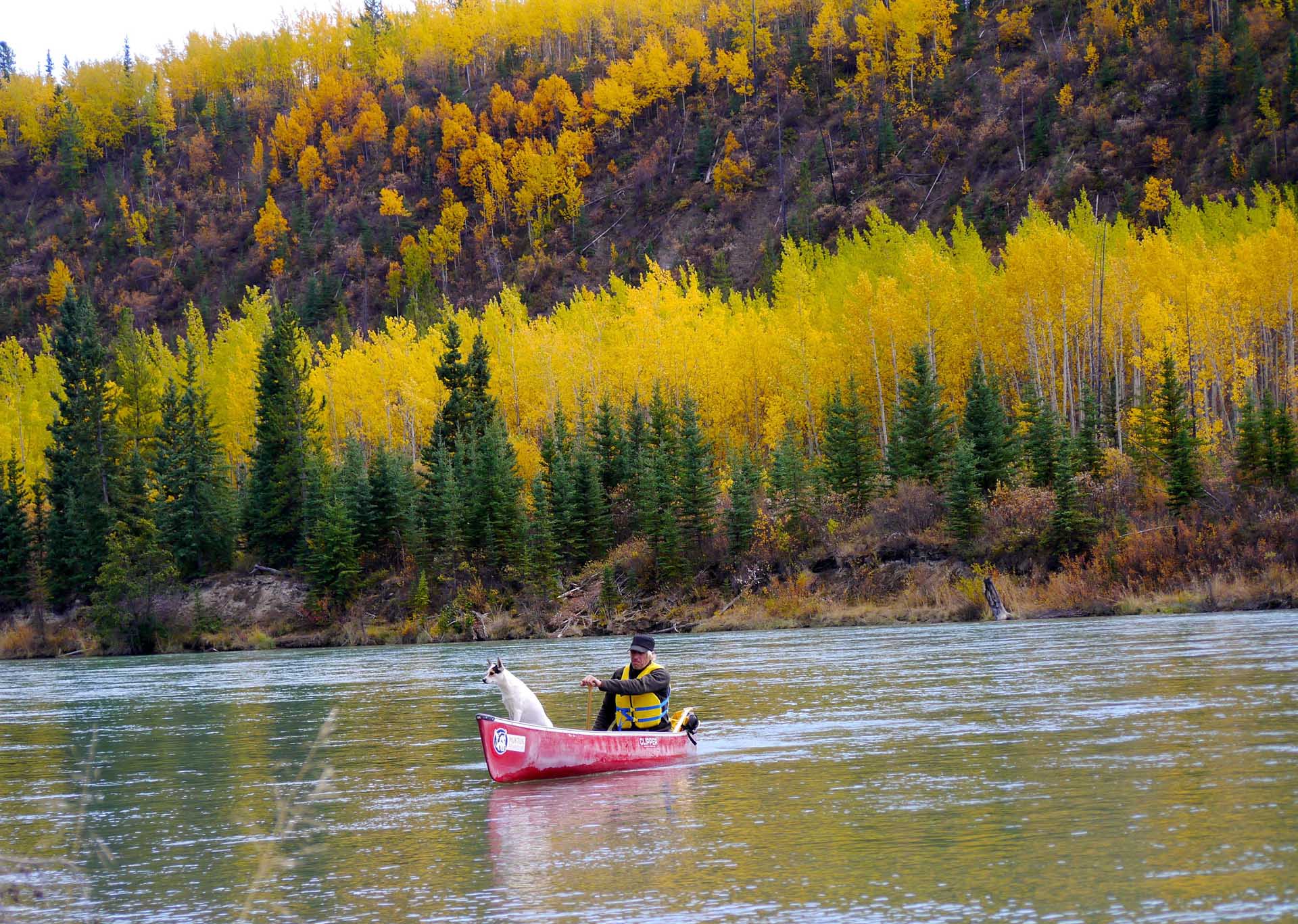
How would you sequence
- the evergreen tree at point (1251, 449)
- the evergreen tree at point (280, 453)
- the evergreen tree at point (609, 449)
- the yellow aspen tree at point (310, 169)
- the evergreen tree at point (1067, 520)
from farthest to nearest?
the yellow aspen tree at point (310, 169)
the evergreen tree at point (280, 453)
the evergreen tree at point (609, 449)
the evergreen tree at point (1067, 520)
the evergreen tree at point (1251, 449)

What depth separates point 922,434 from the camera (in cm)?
5456

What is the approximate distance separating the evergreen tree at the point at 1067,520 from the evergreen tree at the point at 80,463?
4400 centimetres

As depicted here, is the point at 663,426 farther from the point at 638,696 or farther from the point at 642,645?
the point at 642,645

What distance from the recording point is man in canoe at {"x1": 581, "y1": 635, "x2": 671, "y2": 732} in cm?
1830

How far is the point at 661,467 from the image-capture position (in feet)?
194

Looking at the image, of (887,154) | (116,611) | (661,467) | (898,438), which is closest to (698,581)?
(661,467)

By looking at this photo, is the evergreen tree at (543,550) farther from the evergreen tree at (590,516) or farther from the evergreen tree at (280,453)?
the evergreen tree at (280,453)

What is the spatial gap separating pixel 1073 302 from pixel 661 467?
18352 mm

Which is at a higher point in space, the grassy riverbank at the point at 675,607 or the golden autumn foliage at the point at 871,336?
the golden autumn foliage at the point at 871,336

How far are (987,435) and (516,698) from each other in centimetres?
3734

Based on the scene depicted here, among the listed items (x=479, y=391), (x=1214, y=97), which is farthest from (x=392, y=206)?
(x=1214, y=97)

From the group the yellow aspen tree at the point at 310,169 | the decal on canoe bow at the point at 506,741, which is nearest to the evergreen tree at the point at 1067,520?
the decal on canoe bow at the point at 506,741

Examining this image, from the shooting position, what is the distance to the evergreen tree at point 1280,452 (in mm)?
44969

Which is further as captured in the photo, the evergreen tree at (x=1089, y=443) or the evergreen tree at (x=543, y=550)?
the evergreen tree at (x=543, y=550)
